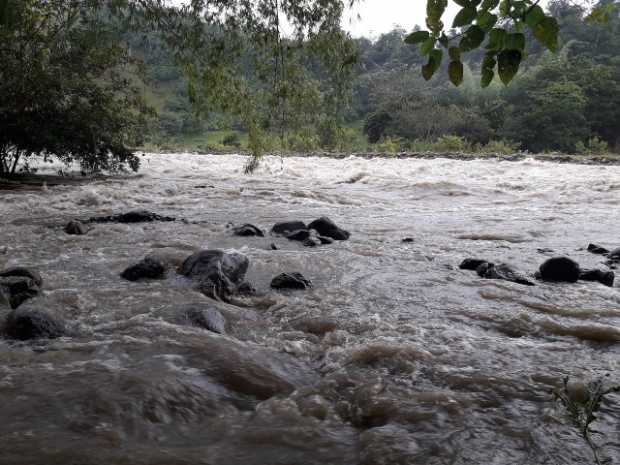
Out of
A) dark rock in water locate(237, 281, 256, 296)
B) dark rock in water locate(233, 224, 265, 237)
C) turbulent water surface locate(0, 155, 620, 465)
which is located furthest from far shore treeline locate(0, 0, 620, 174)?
dark rock in water locate(233, 224, 265, 237)

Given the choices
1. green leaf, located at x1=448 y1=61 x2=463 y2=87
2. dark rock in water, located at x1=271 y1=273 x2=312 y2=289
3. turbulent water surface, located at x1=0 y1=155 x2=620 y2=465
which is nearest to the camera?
green leaf, located at x1=448 y1=61 x2=463 y2=87

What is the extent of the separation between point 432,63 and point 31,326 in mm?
2351

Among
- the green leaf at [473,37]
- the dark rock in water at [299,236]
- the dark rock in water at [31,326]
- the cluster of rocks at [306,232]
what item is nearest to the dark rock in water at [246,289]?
the dark rock in water at [31,326]

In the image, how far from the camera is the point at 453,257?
507cm

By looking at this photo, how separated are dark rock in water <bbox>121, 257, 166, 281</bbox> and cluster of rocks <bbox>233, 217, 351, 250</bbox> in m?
1.93

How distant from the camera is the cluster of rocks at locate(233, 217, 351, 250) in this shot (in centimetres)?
581

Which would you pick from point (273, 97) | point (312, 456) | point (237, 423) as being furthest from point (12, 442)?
point (273, 97)

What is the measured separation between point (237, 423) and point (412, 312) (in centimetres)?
162

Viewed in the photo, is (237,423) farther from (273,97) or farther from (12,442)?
(273,97)

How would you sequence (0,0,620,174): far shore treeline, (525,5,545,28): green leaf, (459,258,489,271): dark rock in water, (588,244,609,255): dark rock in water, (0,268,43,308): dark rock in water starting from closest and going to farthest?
1. (525,5,545,28): green leaf
2. (0,268,43,308): dark rock in water
3. (459,258,489,271): dark rock in water
4. (588,244,609,255): dark rock in water
5. (0,0,620,174): far shore treeline

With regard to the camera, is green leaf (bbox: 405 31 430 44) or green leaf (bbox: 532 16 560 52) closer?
green leaf (bbox: 532 16 560 52)

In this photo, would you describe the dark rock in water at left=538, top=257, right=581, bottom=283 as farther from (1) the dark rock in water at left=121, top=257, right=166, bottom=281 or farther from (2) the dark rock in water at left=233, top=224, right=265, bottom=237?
(2) the dark rock in water at left=233, top=224, right=265, bottom=237

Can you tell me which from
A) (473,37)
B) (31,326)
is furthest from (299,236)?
(473,37)

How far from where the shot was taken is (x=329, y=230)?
20.1ft
